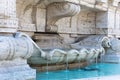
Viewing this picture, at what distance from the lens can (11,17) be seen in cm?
489

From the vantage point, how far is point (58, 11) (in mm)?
6859

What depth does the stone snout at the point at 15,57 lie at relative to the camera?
4.41 metres

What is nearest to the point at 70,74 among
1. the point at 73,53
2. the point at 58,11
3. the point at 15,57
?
the point at 73,53

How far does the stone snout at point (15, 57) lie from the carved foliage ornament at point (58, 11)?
198 centimetres

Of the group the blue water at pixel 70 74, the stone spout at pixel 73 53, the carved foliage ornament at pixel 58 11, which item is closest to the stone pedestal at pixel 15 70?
the blue water at pixel 70 74

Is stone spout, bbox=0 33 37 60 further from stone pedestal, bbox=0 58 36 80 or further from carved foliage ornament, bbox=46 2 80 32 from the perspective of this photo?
carved foliage ornament, bbox=46 2 80 32

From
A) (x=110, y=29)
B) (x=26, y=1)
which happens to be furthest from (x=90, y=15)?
(x=26, y=1)

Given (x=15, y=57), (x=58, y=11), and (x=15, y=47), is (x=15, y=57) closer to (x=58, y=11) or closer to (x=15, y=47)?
(x=15, y=47)

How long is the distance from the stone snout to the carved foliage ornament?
1982 millimetres

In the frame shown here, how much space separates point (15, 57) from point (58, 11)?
8.20ft

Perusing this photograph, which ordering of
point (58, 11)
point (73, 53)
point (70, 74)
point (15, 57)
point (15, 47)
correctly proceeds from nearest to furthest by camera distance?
1. point (15, 47)
2. point (15, 57)
3. point (70, 74)
4. point (73, 53)
5. point (58, 11)

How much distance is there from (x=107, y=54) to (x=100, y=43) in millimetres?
788

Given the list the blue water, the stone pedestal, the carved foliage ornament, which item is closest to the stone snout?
the stone pedestal

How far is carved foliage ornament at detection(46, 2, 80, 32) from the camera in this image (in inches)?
265
